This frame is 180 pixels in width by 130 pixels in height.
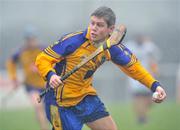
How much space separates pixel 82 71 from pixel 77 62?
18 cm

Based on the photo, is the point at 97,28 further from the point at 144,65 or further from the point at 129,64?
the point at 144,65

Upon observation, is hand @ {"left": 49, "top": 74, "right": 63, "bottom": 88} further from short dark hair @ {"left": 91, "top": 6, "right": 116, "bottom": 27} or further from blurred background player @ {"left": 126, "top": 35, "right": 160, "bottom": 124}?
blurred background player @ {"left": 126, "top": 35, "right": 160, "bottom": 124}

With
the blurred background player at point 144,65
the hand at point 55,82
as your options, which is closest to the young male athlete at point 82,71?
the hand at point 55,82

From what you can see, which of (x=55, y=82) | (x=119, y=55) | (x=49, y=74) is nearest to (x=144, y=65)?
(x=119, y=55)

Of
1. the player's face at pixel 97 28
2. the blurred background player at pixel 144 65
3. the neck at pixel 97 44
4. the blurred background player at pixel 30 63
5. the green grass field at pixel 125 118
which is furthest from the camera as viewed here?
the blurred background player at pixel 144 65

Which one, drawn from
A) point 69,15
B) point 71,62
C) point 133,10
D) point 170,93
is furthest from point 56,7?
point 71,62

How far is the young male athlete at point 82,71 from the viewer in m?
9.55

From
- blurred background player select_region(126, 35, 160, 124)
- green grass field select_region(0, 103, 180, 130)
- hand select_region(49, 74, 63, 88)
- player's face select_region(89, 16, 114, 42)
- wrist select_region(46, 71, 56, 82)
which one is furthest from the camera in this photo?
blurred background player select_region(126, 35, 160, 124)

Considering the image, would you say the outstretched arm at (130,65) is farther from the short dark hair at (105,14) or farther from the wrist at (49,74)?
the wrist at (49,74)

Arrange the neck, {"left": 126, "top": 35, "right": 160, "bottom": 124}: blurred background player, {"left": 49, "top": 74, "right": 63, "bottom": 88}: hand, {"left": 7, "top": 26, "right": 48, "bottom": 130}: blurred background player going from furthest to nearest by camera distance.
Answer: {"left": 126, "top": 35, "right": 160, "bottom": 124}: blurred background player
{"left": 7, "top": 26, "right": 48, "bottom": 130}: blurred background player
the neck
{"left": 49, "top": 74, "right": 63, "bottom": 88}: hand

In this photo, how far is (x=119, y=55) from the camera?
9.75 m

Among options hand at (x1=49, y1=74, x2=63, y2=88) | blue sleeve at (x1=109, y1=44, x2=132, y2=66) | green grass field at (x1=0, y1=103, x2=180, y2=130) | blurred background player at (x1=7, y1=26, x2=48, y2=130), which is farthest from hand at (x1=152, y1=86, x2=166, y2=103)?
blurred background player at (x1=7, y1=26, x2=48, y2=130)

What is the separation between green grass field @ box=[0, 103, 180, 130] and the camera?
1711 centimetres

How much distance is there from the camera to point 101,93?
23.7m
